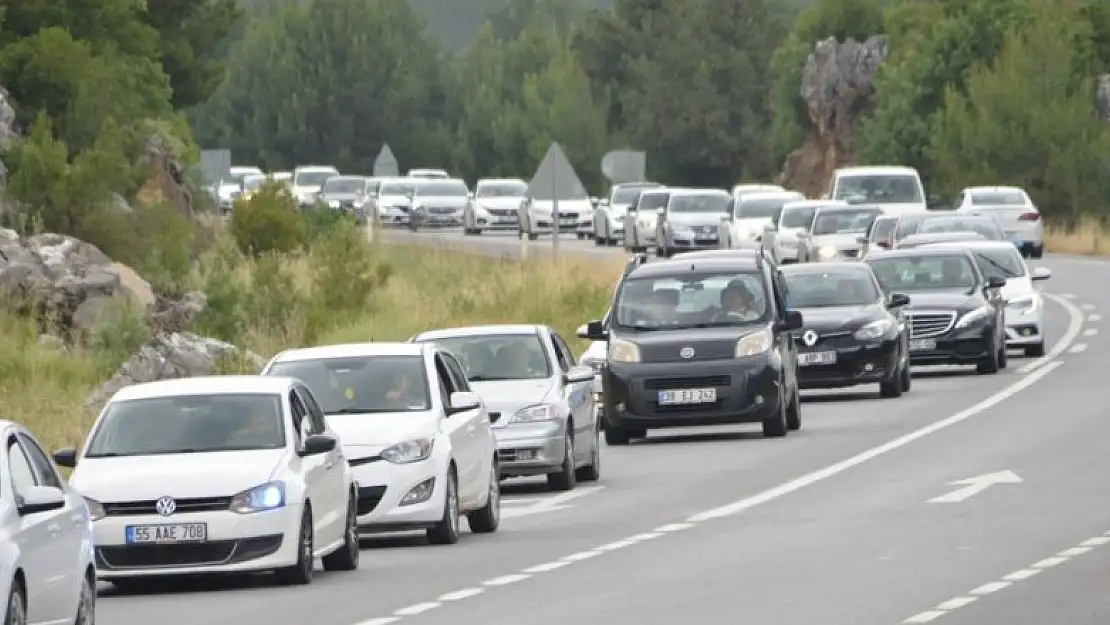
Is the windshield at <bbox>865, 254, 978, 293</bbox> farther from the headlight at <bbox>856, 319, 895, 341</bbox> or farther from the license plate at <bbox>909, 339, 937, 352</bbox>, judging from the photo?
the headlight at <bbox>856, 319, 895, 341</bbox>

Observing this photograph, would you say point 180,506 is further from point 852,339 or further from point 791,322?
point 852,339

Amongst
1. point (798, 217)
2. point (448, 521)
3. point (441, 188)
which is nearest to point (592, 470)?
point (448, 521)

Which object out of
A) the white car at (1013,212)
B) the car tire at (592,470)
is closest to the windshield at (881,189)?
the white car at (1013,212)

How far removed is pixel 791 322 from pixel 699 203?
3954cm

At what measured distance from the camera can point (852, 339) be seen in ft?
111

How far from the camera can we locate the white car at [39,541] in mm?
12812

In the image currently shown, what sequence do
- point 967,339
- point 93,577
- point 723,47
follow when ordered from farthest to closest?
point 723,47
point 967,339
point 93,577

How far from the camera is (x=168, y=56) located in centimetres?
7119

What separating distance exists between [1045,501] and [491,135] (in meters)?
115

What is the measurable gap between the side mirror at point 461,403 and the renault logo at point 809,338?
45.2 feet

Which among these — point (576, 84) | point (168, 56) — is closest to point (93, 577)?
point (168, 56)

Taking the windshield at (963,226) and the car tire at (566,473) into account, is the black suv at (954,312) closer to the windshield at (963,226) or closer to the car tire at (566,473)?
the windshield at (963,226)

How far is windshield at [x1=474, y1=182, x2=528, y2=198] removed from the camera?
83.4m

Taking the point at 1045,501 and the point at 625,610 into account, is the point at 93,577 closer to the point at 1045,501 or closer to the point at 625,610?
the point at 625,610
